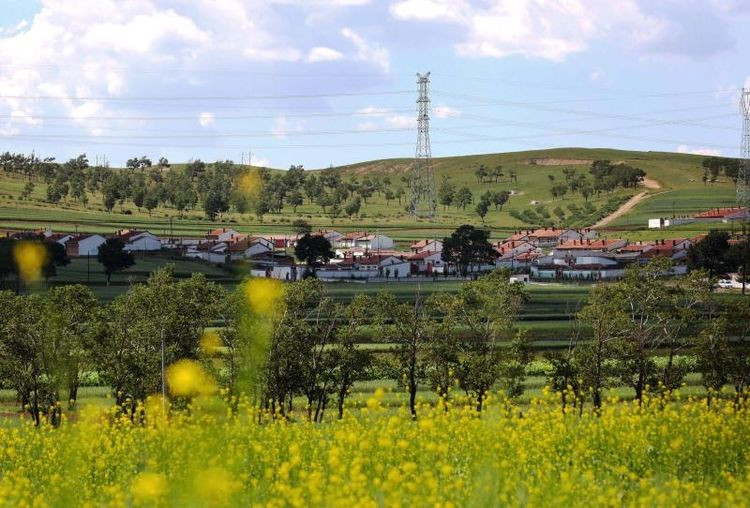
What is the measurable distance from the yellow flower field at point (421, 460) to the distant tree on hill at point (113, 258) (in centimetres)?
10328

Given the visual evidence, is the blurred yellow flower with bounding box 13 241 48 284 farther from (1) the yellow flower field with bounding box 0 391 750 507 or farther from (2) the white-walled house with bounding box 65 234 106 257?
(1) the yellow flower field with bounding box 0 391 750 507

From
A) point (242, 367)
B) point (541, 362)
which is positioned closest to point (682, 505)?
point (242, 367)

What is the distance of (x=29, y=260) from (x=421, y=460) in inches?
4351

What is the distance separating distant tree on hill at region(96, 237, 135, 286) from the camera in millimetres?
127500

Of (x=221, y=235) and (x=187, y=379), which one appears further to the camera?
(x=221, y=235)

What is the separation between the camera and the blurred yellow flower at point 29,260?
11862 centimetres

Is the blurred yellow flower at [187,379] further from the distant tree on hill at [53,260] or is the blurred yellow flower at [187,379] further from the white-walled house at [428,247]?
the white-walled house at [428,247]

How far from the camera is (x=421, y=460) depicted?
20438mm

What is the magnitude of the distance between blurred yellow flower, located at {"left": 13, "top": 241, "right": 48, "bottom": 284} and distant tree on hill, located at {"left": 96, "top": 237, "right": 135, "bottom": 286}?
25.8 feet

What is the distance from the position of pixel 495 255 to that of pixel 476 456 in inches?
5689

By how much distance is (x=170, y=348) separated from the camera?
173ft

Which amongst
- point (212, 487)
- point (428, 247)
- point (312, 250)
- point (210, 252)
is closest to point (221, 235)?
point (210, 252)

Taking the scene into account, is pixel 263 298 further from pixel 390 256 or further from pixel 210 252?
pixel 390 256

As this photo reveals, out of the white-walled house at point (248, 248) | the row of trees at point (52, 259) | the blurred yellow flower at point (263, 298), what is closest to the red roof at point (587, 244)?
the white-walled house at point (248, 248)
